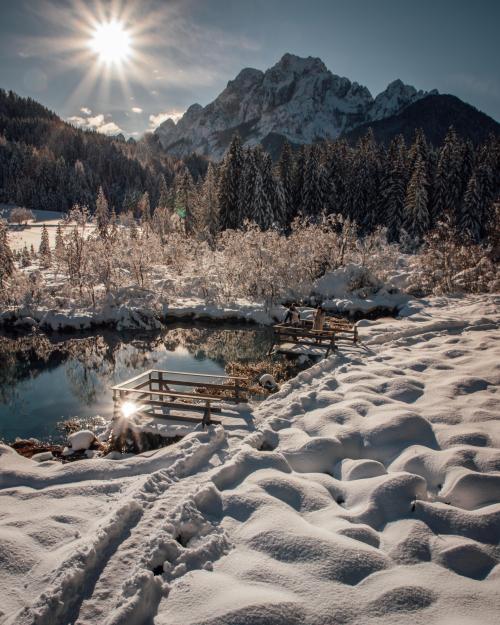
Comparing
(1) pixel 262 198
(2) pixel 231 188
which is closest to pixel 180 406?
(1) pixel 262 198

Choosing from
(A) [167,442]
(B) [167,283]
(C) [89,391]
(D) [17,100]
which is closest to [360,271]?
(B) [167,283]

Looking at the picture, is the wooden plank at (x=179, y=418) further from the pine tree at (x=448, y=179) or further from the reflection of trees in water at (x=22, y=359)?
the pine tree at (x=448, y=179)

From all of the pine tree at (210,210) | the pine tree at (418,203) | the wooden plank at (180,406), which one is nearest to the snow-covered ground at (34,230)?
the pine tree at (210,210)

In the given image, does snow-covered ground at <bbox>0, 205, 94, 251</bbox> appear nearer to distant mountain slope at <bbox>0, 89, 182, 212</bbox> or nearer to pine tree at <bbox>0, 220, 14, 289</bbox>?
distant mountain slope at <bbox>0, 89, 182, 212</bbox>

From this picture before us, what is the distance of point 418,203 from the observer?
49562 mm

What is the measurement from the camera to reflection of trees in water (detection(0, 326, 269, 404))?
18594mm

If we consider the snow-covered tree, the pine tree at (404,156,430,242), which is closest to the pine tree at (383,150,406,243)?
the pine tree at (404,156,430,242)

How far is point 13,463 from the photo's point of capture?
873 centimetres

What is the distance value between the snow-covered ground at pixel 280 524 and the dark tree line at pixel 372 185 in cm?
4171

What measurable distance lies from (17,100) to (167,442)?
216050mm

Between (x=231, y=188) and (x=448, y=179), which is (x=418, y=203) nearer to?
(x=448, y=179)

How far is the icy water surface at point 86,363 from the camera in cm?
1477

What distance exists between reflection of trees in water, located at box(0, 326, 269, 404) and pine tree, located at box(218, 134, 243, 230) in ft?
96.4

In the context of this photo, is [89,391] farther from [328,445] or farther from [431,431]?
[431,431]
